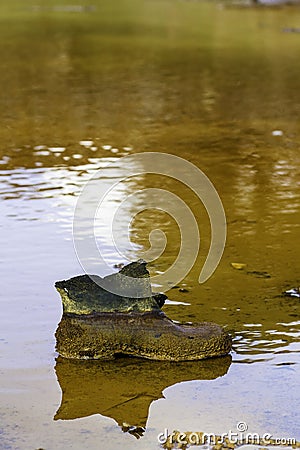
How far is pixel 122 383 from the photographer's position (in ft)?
14.0

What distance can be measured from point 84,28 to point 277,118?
34.3ft

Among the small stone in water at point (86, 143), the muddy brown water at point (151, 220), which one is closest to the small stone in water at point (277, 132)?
the muddy brown water at point (151, 220)

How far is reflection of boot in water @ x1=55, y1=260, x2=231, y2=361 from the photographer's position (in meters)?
4.45

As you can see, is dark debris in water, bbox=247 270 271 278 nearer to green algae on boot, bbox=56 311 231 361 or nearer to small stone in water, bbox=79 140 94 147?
green algae on boot, bbox=56 311 231 361

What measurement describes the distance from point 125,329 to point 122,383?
0.29 metres

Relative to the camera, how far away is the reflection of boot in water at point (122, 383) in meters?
4.02

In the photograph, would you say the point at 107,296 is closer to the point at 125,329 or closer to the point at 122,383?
the point at 125,329

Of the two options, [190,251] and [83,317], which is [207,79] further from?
[83,317]

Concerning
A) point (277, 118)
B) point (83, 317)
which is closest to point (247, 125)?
point (277, 118)

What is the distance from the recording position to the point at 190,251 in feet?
20.1

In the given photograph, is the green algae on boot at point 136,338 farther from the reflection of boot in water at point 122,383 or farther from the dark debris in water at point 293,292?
the dark debris in water at point 293,292

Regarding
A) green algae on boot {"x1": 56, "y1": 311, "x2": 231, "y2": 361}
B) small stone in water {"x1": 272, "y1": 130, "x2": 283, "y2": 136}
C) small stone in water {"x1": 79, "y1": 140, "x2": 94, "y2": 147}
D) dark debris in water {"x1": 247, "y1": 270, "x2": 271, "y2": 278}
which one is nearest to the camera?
green algae on boot {"x1": 56, "y1": 311, "x2": 231, "y2": 361}

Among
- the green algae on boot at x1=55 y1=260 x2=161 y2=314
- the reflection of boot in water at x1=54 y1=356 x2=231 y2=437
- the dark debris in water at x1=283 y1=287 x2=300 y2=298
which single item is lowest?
the dark debris in water at x1=283 y1=287 x2=300 y2=298

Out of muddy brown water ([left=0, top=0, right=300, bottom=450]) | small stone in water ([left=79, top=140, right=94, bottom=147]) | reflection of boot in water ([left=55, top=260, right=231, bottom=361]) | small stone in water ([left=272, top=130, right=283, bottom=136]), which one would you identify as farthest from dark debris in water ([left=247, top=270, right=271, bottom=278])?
small stone in water ([left=272, top=130, right=283, bottom=136])
